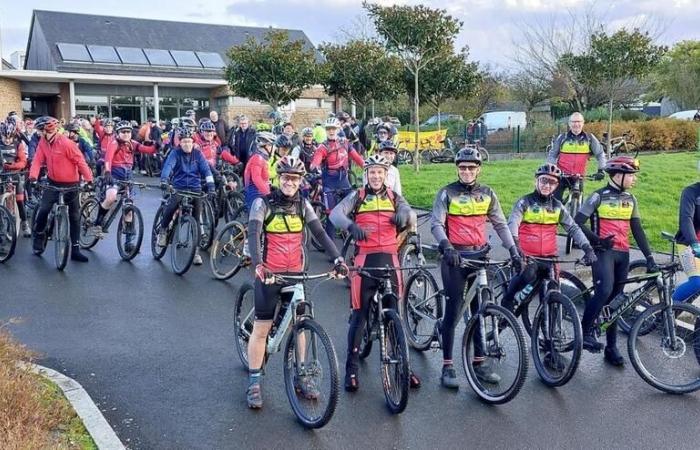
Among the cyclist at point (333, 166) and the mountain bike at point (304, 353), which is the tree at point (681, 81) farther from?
the mountain bike at point (304, 353)

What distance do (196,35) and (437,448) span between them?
4064 cm

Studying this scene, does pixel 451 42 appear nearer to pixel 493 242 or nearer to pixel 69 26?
pixel 493 242

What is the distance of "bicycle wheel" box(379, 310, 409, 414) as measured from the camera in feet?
16.5

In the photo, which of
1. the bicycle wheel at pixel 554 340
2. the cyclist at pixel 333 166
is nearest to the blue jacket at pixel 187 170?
the cyclist at pixel 333 166

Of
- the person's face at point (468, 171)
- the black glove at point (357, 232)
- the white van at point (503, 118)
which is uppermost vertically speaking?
the white van at point (503, 118)

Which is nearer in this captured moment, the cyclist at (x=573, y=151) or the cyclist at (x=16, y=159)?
the cyclist at (x=573, y=151)

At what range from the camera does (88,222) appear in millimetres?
11258

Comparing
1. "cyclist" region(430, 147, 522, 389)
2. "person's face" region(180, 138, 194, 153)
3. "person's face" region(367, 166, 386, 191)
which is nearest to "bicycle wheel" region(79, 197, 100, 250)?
"person's face" region(180, 138, 194, 153)

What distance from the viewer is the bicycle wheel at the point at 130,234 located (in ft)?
33.7

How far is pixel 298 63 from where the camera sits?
25.1 m

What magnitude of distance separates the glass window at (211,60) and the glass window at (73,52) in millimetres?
6093

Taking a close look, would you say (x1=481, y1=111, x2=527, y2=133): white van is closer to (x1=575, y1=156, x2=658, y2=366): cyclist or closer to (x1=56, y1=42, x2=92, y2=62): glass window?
(x1=56, y1=42, x2=92, y2=62): glass window

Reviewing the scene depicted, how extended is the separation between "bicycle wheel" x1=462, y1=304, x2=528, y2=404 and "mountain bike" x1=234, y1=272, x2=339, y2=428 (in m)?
1.26

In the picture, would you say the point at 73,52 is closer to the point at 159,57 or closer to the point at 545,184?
the point at 159,57
